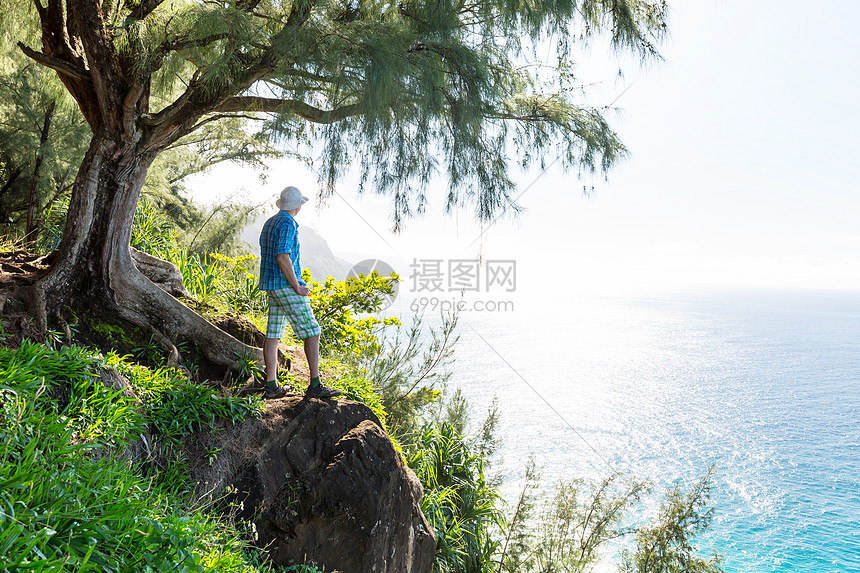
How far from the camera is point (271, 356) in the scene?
3666mm

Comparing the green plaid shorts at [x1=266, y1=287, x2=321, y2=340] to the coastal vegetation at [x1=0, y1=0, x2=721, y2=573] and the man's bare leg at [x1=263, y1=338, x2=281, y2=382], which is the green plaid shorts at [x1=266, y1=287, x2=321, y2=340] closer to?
the man's bare leg at [x1=263, y1=338, x2=281, y2=382]

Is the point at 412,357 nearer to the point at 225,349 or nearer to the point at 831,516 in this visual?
the point at 225,349

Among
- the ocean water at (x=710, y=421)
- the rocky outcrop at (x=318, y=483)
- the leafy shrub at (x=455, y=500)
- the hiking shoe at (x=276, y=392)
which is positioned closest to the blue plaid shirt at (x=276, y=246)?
the hiking shoe at (x=276, y=392)

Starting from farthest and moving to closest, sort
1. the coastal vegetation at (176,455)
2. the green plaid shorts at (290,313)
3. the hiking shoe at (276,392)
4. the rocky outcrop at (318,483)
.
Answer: the hiking shoe at (276,392) < the green plaid shorts at (290,313) < the rocky outcrop at (318,483) < the coastal vegetation at (176,455)

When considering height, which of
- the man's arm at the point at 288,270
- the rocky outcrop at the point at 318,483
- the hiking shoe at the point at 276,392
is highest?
the man's arm at the point at 288,270

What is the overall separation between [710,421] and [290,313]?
28.1m

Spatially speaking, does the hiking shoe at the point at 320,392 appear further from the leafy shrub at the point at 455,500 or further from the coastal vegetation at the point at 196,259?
the leafy shrub at the point at 455,500

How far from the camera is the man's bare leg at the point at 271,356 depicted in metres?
3.60

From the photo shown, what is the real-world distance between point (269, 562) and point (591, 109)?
4.40 metres

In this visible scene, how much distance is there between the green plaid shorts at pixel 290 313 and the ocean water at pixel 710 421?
4.66 metres

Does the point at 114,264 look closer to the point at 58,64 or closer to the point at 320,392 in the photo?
the point at 58,64

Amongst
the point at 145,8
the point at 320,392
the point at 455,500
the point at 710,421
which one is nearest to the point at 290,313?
the point at 320,392

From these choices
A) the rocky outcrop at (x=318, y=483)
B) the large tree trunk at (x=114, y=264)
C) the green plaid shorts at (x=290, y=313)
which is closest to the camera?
the rocky outcrop at (x=318, y=483)

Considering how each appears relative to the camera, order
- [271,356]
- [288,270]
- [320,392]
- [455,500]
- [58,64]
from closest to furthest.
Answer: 1. [288,270]
2. [271,356]
3. [320,392]
4. [58,64]
5. [455,500]
